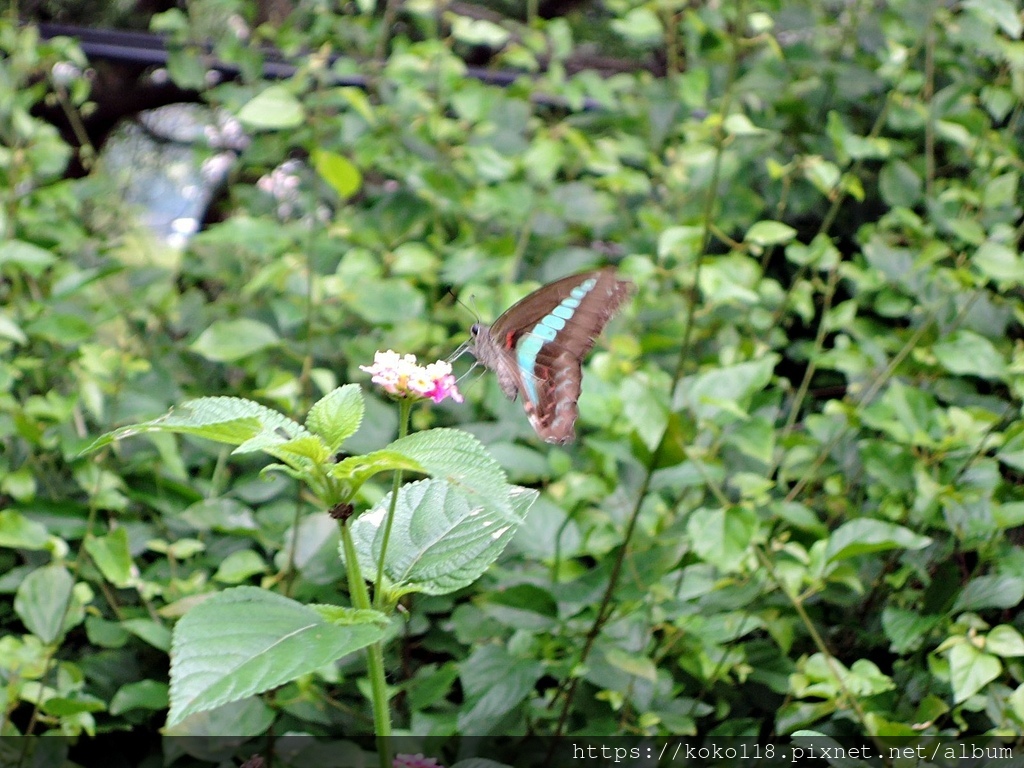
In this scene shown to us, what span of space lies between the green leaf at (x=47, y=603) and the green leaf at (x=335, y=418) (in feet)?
1.96

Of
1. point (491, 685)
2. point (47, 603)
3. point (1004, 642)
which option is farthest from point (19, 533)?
point (1004, 642)

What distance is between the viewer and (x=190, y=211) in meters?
2.56

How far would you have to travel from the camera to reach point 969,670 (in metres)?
0.82

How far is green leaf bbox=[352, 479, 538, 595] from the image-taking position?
0.54m

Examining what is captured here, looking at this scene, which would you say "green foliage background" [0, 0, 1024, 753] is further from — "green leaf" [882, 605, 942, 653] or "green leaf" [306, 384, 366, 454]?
"green leaf" [306, 384, 366, 454]

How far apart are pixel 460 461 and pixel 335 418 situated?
107mm

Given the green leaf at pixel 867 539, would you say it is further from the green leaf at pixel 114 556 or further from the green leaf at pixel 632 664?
the green leaf at pixel 114 556

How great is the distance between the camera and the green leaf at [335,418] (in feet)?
1.71

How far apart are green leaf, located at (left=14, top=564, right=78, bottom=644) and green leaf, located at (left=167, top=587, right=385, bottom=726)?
0.60 meters

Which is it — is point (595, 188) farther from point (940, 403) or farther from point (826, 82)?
point (940, 403)

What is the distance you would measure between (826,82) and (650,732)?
136 cm

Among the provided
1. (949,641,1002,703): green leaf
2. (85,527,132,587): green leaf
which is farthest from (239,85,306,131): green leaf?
(949,641,1002,703): green leaf

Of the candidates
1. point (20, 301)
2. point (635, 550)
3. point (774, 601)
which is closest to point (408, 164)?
point (20, 301)

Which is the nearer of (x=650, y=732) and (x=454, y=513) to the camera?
(x=454, y=513)
